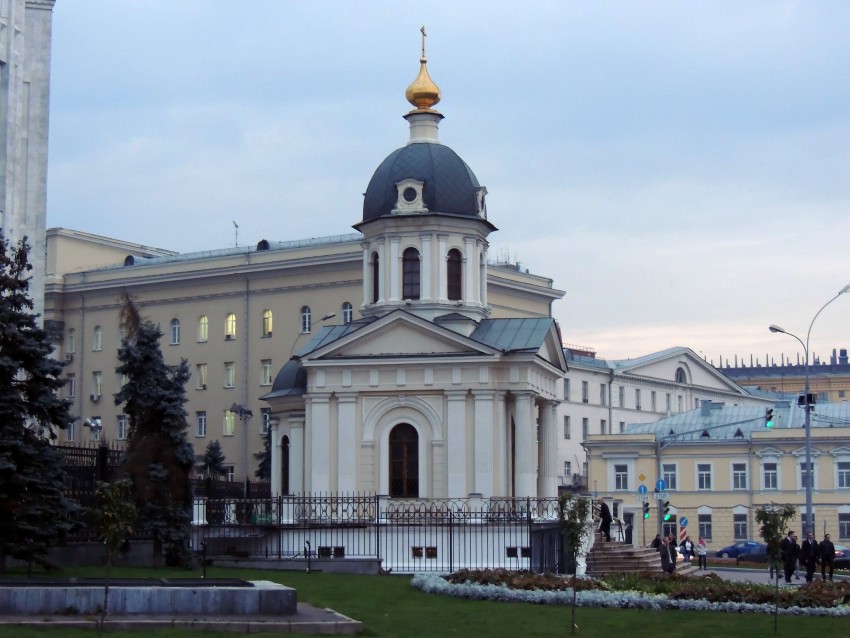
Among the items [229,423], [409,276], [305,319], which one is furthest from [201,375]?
[409,276]

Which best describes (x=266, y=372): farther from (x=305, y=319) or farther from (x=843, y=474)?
(x=843, y=474)

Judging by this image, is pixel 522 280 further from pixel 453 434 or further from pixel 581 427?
pixel 453 434

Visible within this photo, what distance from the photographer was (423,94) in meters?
47.7

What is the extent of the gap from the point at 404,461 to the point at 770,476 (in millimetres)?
26481

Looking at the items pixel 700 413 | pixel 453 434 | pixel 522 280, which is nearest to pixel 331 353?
Result: pixel 453 434

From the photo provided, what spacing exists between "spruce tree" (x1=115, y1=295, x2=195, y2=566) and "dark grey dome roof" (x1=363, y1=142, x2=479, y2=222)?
496 inches

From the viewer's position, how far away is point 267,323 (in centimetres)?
8219

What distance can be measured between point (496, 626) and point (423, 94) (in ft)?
92.4

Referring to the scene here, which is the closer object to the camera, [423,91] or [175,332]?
[423,91]

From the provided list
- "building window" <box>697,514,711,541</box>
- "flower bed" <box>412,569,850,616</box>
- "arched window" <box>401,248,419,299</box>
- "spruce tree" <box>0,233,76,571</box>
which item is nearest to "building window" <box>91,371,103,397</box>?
"building window" <box>697,514,711,541</box>

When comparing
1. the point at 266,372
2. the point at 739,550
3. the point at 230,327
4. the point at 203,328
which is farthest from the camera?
the point at 203,328

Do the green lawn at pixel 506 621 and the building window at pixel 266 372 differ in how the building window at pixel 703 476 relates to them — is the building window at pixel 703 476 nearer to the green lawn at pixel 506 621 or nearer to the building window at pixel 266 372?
the building window at pixel 266 372

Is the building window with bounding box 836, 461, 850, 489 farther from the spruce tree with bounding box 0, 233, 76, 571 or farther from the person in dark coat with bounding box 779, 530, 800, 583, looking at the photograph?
the spruce tree with bounding box 0, 233, 76, 571

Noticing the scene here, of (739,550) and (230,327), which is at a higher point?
(230,327)
